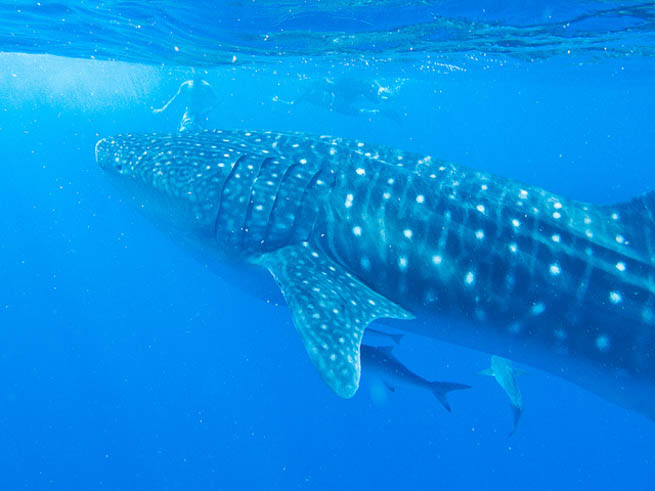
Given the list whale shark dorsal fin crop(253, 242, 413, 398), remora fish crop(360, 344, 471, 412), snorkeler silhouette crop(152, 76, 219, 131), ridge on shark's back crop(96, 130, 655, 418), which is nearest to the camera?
whale shark dorsal fin crop(253, 242, 413, 398)

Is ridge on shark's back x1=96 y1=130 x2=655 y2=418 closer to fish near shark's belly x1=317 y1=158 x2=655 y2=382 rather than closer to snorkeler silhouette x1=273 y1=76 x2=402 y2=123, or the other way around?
fish near shark's belly x1=317 y1=158 x2=655 y2=382

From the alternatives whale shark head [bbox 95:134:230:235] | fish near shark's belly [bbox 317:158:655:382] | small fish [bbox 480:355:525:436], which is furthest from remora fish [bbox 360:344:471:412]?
whale shark head [bbox 95:134:230:235]

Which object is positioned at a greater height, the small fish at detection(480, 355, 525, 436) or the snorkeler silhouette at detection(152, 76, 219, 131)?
the snorkeler silhouette at detection(152, 76, 219, 131)

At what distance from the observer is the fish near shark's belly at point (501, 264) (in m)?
4.46

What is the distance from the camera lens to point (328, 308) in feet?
13.9

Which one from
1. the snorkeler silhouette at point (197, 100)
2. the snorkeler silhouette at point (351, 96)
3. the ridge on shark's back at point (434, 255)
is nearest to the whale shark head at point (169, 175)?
the ridge on shark's back at point (434, 255)

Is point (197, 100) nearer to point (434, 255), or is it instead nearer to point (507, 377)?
point (507, 377)

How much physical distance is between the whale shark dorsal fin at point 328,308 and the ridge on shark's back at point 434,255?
0.01 m

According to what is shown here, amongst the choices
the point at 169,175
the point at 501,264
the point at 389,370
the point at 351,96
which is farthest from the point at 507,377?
the point at 351,96

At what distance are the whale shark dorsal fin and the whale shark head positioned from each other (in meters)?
1.05

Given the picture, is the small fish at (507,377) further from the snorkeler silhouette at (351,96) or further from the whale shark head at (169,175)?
the snorkeler silhouette at (351,96)

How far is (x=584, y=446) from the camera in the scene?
1323 cm

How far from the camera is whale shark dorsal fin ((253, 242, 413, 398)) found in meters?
3.86

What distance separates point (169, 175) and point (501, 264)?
3980mm
